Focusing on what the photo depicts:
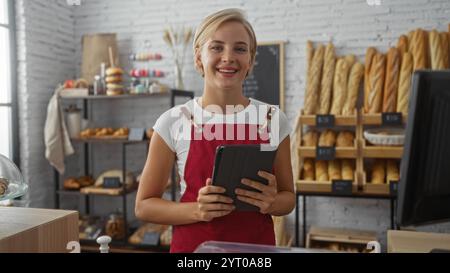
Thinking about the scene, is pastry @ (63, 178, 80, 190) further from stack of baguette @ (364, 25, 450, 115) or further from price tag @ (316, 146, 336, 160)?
stack of baguette @ (364, 25, 450, 115)

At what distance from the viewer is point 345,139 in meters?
3.06

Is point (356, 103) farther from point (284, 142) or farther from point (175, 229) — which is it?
point (175, 229)

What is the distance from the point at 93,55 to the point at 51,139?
2.91ft

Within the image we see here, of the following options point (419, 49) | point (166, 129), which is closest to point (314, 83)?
point (419, 49)

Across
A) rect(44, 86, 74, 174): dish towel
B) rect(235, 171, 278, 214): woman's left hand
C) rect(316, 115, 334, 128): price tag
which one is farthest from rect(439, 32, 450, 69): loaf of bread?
rect(44, 86, 74, 174): dish towel

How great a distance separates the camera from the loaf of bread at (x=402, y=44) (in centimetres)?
311

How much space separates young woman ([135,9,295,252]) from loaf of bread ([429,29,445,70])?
6.98 feet

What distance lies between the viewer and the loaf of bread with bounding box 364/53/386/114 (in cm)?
300

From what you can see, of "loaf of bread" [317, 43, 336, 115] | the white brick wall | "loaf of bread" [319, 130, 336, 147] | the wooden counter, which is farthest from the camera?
the white brick wall

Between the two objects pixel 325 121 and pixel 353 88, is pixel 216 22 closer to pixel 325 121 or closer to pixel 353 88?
pixel 325 121

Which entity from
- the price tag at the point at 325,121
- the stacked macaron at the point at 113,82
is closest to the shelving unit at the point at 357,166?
the price tag at the point at 325,121

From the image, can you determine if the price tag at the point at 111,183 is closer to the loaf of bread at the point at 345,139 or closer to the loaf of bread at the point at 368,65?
the loaf of bread at the point at 345,139

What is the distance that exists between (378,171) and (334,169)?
0.32 meters
